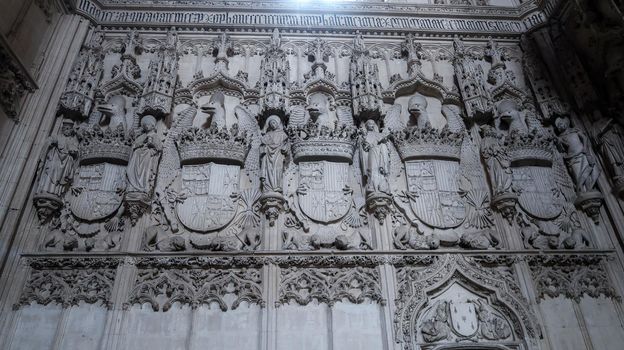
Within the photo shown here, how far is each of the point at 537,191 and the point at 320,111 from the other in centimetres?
456

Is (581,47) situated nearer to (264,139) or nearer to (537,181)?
(537,181)

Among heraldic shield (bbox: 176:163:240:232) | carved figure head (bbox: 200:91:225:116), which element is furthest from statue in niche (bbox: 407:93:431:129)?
carved figure head (bbox: 200:91:225:116)

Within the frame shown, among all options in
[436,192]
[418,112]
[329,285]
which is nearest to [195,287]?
[329,285]

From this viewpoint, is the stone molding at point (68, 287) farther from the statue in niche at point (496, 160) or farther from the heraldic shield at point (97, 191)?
the statue in niche at point (496, 160)

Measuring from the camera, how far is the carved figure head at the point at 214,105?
31.6 feet

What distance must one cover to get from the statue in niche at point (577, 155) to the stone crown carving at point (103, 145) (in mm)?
8612

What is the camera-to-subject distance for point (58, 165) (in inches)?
334

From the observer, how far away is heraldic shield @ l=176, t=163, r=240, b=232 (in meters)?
8.32

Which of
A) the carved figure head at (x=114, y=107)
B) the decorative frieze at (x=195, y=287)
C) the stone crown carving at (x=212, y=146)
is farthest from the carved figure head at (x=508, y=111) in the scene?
the carved figure head at (x=114, y=107)

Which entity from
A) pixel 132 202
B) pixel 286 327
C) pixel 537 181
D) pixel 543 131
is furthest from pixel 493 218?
pixel 132 202

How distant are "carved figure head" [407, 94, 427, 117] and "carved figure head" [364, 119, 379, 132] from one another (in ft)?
3.34

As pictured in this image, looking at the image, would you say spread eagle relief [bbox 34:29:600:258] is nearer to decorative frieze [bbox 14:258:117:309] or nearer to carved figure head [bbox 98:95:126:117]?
carved figure head [bbox 98:95:126:117]

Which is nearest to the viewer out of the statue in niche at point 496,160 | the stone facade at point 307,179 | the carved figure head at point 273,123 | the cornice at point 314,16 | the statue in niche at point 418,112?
the stone facade at point 307,179

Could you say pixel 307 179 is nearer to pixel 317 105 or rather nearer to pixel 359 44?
pixel 317 105
